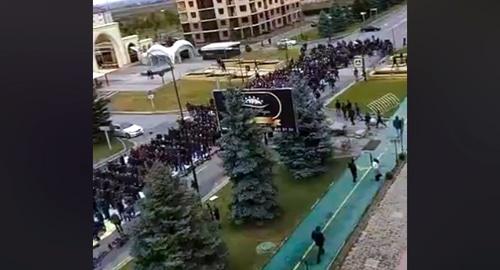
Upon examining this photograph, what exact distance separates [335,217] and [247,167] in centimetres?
44

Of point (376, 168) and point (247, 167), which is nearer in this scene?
point (376, 168)

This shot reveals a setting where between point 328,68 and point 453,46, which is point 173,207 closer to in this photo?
point 328,68

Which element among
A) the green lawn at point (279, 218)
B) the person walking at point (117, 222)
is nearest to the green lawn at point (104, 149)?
the person walking at point (117, 222)

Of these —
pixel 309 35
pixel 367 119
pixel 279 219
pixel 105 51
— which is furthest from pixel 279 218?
pixel 105 51

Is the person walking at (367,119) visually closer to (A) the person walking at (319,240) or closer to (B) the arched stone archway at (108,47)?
(A) the person walking at (319,240)

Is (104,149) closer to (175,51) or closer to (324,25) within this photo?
(175,51)

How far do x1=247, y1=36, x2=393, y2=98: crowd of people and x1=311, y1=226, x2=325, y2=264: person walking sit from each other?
589 mm

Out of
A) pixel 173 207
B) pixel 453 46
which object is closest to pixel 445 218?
pixel 453 46

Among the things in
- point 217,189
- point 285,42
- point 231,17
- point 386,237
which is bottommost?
point 386,237

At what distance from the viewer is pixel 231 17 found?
7.91 feet

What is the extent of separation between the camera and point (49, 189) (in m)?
2.46

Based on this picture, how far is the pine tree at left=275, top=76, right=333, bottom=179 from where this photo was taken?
2410 millimetres

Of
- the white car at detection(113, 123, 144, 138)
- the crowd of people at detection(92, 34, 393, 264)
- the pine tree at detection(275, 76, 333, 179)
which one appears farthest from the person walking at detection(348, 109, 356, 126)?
the white car at detection(113, 123, 144, 138)

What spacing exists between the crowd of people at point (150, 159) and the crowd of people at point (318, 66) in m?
0.28
